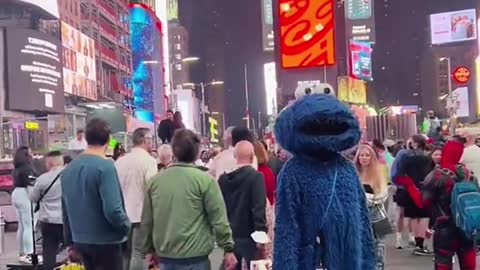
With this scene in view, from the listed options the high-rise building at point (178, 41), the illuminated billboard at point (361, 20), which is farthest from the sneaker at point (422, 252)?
the high-rise building at point (178, 41)

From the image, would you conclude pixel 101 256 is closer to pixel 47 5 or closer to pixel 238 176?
pixel 238 176

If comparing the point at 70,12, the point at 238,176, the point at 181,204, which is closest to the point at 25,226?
the point at 238,176

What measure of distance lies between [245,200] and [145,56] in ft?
285

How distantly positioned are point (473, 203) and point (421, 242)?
5610 millimetres

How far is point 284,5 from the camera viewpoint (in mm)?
13539

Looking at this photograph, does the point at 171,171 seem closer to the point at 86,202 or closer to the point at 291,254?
the point at 86,202

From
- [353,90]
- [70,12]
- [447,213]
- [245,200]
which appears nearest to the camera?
[245,200]

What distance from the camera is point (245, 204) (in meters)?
7.82

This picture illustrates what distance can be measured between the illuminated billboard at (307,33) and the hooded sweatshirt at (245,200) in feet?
19.2

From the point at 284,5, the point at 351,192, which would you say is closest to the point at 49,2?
the point at 284,5

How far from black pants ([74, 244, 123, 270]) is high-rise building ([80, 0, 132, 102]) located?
6850cm

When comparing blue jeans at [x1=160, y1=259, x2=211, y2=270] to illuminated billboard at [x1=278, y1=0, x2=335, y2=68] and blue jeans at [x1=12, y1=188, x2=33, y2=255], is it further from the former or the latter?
illuminated billboard at [x1=278, y1=0, x2=335, y2=68]

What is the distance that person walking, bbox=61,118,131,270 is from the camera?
22.4 feet

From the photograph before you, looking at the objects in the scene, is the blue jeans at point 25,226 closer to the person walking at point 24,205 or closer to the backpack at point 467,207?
the person walking at point 24,205
